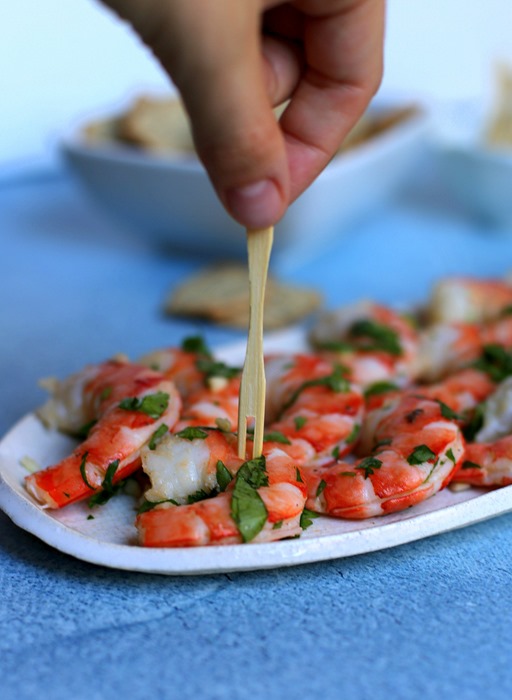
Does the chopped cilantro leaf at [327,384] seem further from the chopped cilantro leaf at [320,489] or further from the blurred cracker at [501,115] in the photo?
the blurred cracker at [501,115]

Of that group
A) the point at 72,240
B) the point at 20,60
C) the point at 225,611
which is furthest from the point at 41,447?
the point at 20,60

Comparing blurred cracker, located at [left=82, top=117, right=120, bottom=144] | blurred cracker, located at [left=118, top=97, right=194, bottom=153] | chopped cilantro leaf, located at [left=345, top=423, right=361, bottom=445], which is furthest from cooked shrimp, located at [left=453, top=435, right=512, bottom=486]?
blurred cracker, located at [left=82, top=117, right=120, bottom=144]

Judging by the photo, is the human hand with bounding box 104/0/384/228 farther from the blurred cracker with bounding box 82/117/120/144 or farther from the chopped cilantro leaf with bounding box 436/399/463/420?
the blurred cracker with bounding box 82/117/120/144

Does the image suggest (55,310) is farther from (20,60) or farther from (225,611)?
(20,60)

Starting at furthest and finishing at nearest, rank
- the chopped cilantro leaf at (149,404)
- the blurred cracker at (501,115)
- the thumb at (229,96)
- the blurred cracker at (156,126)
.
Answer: the blurred cracker at (501,115)
the blurred cracker at (156,126)
the chopped cilantro leaf at (149,404)
the thumb at (229,96)

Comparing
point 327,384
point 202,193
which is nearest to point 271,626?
point 327,384

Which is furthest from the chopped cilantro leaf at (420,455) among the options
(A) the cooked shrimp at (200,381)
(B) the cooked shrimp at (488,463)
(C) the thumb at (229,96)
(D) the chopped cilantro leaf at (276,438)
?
(C) the thumb at (229,96)
